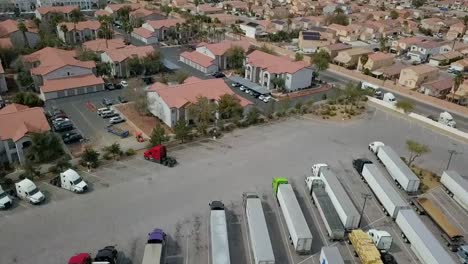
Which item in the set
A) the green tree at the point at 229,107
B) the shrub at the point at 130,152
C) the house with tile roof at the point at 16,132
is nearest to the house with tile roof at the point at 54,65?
the house with tile roof at the point at 16,132

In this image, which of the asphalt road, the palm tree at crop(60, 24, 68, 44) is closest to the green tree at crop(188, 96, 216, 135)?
the asphalt road

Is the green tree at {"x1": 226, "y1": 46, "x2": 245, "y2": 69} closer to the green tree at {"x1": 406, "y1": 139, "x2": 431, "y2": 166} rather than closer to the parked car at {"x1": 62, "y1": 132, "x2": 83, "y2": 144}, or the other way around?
the parked car at {"x1": 62, "y1": 132, "x2": 83, "y2": 144}

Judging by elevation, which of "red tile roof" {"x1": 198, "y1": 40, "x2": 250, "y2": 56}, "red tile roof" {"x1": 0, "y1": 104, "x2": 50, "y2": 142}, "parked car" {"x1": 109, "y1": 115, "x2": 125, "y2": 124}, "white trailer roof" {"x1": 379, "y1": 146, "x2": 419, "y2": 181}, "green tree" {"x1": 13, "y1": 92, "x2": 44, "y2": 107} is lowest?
"parked car" {"x1": 109, "y1": 115, "x2": 125, "y2": 124}

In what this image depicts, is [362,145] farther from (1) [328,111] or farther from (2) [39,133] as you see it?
(2) [39,133]

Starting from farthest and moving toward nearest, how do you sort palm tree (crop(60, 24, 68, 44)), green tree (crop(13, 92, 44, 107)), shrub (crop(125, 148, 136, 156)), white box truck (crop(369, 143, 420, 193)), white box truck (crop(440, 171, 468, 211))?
palm tree (crop(60, 24, 68, 44)) < green tree (crop(13, 92, 44, 107)) < shrub (crop(125, 148, 136, 156)) < white box truck (crop(369, 143, 420, 193)) < white box truck (crop(440, 171, 468, 211))

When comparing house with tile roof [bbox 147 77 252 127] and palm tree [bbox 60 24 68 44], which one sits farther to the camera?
palm tree [bbox 60 24 68 44]

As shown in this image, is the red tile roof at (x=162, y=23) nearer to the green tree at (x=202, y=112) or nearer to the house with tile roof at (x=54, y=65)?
the house with tile roof at (x=54, y=65)

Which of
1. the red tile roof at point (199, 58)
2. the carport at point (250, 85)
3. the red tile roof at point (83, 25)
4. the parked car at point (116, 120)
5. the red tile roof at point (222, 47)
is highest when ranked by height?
the red tile roof at point (83, 25)

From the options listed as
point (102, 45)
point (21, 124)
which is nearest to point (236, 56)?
point (102, 45)
